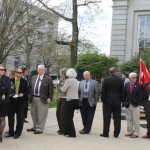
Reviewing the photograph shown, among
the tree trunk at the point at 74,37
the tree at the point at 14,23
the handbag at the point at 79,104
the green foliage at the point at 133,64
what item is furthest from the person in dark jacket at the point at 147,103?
the green foliage at the point at 133,64

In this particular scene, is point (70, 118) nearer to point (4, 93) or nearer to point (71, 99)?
point (71, 99)

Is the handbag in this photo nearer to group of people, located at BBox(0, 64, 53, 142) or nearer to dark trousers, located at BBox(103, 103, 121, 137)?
dark trousers, located at BBox(103, 103, 121, 137)

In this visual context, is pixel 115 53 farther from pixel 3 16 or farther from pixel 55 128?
pixel 55 128

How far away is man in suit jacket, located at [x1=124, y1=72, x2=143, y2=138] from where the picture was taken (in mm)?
12109

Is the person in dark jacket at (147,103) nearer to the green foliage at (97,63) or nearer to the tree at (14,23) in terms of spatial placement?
the tree at (14,23)

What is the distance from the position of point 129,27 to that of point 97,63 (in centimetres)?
379

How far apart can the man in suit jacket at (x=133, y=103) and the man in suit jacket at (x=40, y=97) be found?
2209 millimetres

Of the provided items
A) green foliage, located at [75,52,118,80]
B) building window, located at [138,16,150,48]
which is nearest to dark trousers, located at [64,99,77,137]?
green foliage, located at [75,52,118,80]

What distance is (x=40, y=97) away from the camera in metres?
11.7

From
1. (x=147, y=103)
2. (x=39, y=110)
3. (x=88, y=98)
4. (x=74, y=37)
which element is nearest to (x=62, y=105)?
(x=39, y=110)

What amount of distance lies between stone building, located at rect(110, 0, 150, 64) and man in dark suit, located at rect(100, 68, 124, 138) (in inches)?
749

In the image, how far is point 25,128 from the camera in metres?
12.6

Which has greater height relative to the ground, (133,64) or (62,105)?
(133,64)

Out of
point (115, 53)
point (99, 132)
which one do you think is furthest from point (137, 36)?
point (99, 132)
